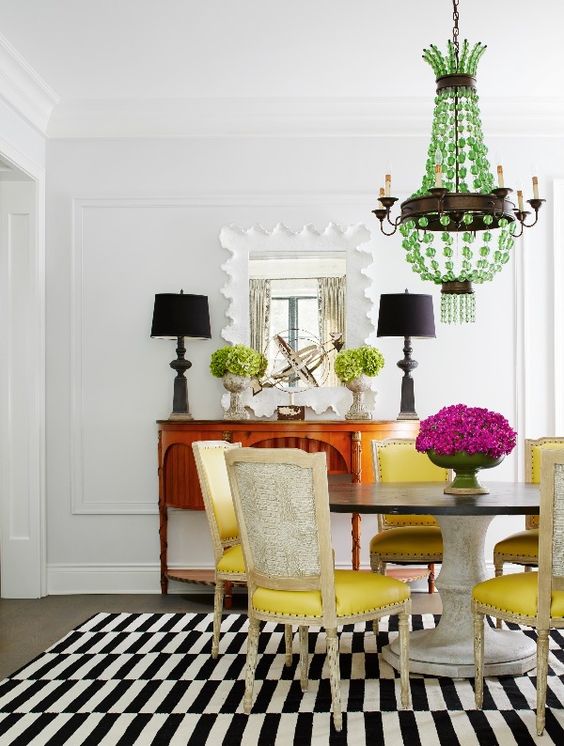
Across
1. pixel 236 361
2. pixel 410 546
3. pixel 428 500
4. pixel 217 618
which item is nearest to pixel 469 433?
pixel 428 500

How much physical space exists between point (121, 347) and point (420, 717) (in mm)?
3189

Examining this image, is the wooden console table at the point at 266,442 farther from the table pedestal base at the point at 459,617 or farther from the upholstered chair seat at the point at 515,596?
the upholstered chair seat at the point at 515,596

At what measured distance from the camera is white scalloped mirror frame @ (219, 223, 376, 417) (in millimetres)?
5500

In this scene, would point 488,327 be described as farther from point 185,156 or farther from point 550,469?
point 550,469

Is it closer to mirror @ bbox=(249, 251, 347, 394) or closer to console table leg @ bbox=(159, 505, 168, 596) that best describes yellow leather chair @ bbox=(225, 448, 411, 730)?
console table leg @ bbox=(159, 505, 168, 596)

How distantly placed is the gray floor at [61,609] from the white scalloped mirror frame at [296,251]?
1205 mm

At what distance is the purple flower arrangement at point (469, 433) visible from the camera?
11.7 ft

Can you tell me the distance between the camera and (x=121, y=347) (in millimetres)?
5574

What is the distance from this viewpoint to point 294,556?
3.06m

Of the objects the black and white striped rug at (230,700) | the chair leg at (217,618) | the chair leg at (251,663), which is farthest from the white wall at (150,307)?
the chair leg at (251,663)

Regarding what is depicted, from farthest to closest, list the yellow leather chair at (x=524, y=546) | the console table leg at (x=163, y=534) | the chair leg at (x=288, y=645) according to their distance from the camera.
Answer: the console table leg at (x=163, y=534), the yellow leather chair at (x=524, y=546), the chair leg at (x=288, y=645)

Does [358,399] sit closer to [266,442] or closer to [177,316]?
[266,442]

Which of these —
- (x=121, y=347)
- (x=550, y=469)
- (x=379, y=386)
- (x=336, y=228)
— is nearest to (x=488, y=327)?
(x=379, y=386)

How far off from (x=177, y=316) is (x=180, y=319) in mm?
25
